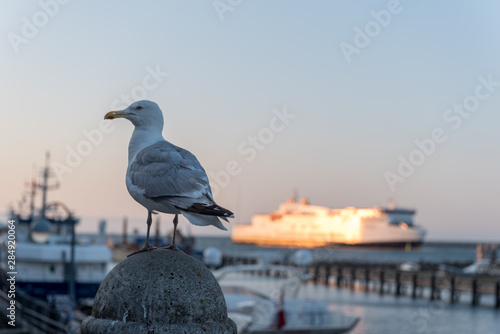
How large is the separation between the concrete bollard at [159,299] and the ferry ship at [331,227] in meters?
151

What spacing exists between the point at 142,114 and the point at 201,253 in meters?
72.5

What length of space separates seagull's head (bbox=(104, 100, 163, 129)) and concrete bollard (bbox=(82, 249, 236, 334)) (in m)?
1.03

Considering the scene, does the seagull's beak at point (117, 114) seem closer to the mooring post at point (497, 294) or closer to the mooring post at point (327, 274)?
the mooring post at point (497, 294)

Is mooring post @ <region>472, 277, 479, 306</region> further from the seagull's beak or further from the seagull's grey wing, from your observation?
the seagull's beak

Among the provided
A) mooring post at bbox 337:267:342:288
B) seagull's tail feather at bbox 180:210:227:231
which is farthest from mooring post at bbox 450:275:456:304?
seagull's tail feather at bbox 180:210:227:231

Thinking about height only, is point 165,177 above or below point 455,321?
above

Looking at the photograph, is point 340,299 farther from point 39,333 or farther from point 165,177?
point 165,177

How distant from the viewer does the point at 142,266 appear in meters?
4.61

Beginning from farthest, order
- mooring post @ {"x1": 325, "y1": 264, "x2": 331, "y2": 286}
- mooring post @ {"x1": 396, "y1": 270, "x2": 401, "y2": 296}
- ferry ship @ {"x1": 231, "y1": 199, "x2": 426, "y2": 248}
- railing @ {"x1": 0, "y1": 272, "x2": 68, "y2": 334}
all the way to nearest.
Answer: ferry ship @ {"x1": 231, "y1": 199, "x2": 426, "y2": 248}, mooring post @ {"x1": 325, "y1": 264, "x2": 331, "y2": 286}, mooring post @ {"x1": 396, "y1": 270, "x2": 401, "y2": 296}, railing @ {"x1": 0, "y1": 272, "x2": 68, "y2": 334}

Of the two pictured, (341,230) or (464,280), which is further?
(341,230)

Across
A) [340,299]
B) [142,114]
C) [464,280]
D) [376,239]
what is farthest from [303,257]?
[376,239]

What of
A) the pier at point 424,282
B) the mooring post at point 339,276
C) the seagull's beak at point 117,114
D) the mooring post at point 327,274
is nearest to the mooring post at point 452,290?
the pier at point 424,282

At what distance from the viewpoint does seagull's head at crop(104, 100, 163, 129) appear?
16.4 ft

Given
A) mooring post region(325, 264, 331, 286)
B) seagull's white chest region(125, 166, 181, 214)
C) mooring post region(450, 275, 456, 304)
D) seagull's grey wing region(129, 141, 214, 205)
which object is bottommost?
mooring post region(325, 264, 331, 286)
